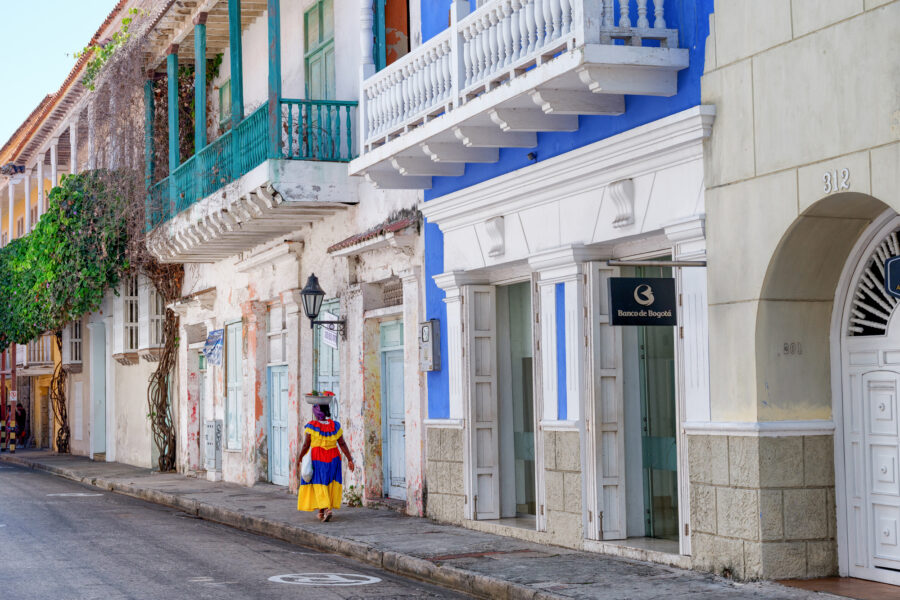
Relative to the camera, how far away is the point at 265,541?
1309 centimetres

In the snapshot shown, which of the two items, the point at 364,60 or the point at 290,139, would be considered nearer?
the point at 364,60

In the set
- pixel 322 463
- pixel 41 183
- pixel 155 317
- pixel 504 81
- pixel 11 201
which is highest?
pixel 11 201

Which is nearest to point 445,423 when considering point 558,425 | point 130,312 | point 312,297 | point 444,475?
point 444,475

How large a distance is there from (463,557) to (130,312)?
58.5 feet

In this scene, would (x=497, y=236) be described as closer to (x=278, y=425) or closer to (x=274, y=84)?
(x=274, y=84)

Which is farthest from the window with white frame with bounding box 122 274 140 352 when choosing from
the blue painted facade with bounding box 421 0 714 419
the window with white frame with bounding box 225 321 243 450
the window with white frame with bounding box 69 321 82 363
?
the blue painted facade with bounding box 421 0 714 419

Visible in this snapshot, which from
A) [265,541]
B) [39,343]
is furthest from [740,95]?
[39,343]

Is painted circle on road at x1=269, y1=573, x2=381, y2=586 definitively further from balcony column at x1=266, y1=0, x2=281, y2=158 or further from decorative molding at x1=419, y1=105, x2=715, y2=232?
balcony column at x1=266, y1=0, x2=281, y2=158

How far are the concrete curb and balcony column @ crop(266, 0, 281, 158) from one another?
4512 millimetres

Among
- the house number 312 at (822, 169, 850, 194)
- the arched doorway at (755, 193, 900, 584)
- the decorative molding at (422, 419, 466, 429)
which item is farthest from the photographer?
the decorative molding at (422, 419, 466, 429)

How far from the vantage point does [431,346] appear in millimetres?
13578

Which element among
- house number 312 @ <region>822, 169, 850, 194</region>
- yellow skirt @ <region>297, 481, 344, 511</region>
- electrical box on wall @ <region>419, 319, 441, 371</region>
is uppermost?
house number 312 @ <region>822, 169, 850, 194</region>

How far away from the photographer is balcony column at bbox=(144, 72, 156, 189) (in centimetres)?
2184

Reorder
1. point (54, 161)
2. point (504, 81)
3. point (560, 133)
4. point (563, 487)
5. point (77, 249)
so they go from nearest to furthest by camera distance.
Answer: point (504, 81) < point (563, 487) < point (560, 133) < point (77, 249) < point (54, 161)
